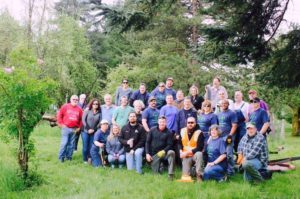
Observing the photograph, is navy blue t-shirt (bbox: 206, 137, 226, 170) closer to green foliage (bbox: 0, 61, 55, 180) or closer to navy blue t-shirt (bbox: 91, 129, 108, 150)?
navy blue t-shirt (bbox: 91, 129, 108, 150)

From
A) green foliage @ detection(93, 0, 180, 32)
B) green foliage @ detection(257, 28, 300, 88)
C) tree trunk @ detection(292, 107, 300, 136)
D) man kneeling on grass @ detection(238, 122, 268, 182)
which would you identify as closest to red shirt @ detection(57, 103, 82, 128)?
green foliage @ detection(93, 0, 180, 32)

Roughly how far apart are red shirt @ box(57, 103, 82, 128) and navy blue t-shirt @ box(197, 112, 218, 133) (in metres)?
3.62

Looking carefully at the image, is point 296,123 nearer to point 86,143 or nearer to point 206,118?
point 86,143

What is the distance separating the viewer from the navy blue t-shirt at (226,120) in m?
9.68

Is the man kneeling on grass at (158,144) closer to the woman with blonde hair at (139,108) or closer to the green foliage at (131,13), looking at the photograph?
the woman with blonde hair at (139,108)

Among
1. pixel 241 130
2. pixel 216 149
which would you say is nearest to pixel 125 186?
pixel 216 149

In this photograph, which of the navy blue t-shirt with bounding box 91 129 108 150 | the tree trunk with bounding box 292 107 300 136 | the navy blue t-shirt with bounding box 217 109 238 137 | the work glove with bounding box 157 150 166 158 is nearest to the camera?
the work glove with bounding box 157 150 166 158

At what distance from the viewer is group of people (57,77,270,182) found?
881 cm

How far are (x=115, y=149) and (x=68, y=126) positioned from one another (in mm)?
1785

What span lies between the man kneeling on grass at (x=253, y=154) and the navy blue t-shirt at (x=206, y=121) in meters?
1.00

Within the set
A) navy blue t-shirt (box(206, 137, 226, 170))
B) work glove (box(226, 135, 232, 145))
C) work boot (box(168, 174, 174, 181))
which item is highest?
work glove (box(226, 135, 232, 145))

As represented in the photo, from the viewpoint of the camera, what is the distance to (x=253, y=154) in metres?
8.54

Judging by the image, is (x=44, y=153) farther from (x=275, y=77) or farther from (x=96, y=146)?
(x=275, y=77)

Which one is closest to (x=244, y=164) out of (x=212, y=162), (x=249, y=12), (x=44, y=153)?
(x=212, y=162)
